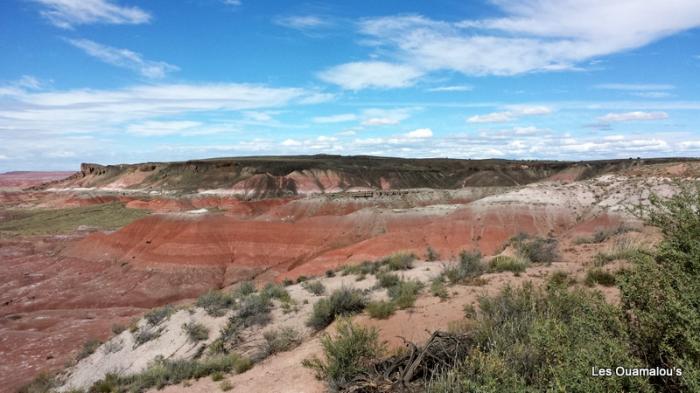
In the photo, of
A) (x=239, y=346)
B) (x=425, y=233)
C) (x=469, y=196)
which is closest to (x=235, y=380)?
(x=239, y=346)

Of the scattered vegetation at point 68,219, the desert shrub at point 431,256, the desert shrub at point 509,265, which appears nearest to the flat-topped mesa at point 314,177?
the scattered vegetation at point 68,219

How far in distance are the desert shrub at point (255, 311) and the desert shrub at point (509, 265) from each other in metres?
6.73

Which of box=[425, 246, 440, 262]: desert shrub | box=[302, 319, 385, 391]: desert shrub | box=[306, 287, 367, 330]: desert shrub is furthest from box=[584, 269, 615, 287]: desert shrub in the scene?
box=[425, 246, 440, 262]: desert shrub

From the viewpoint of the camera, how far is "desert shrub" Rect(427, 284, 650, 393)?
3.79 m

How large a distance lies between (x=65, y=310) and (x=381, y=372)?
34.6 m

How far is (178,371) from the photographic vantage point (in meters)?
10.7

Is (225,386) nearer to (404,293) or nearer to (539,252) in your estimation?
(404,293)

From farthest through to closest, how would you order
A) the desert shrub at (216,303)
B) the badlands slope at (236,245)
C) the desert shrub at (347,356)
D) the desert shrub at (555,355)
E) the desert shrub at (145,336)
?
the badlands slope at (236,245) < the desert shrub at (145,336) < the desert shrub at (216,303) < the desert shrub at (347,356) < the desert shrub at (555,355)

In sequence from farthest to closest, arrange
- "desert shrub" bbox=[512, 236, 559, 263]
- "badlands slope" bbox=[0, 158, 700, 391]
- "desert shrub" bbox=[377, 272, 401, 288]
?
1. "badlands slope" bbox=[0, 158, 700, 391]
2. "desert shrub" bbox=[377, 272, 401, 288]
3. "desert shrub" bbox=[512, 236, 559, 263]

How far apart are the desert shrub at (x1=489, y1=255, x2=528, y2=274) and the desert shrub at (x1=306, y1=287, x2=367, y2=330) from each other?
12.7 feet

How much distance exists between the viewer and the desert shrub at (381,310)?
10039 millimetres

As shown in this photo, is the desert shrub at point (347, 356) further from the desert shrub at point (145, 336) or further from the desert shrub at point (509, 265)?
the desert shrub at point (145, 336)

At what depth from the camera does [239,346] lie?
12.0 metres

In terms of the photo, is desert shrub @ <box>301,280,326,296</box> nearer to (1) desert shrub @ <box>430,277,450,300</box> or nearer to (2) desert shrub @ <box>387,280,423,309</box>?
(2) desert shrub @ <box>387,280,423,309</box>
